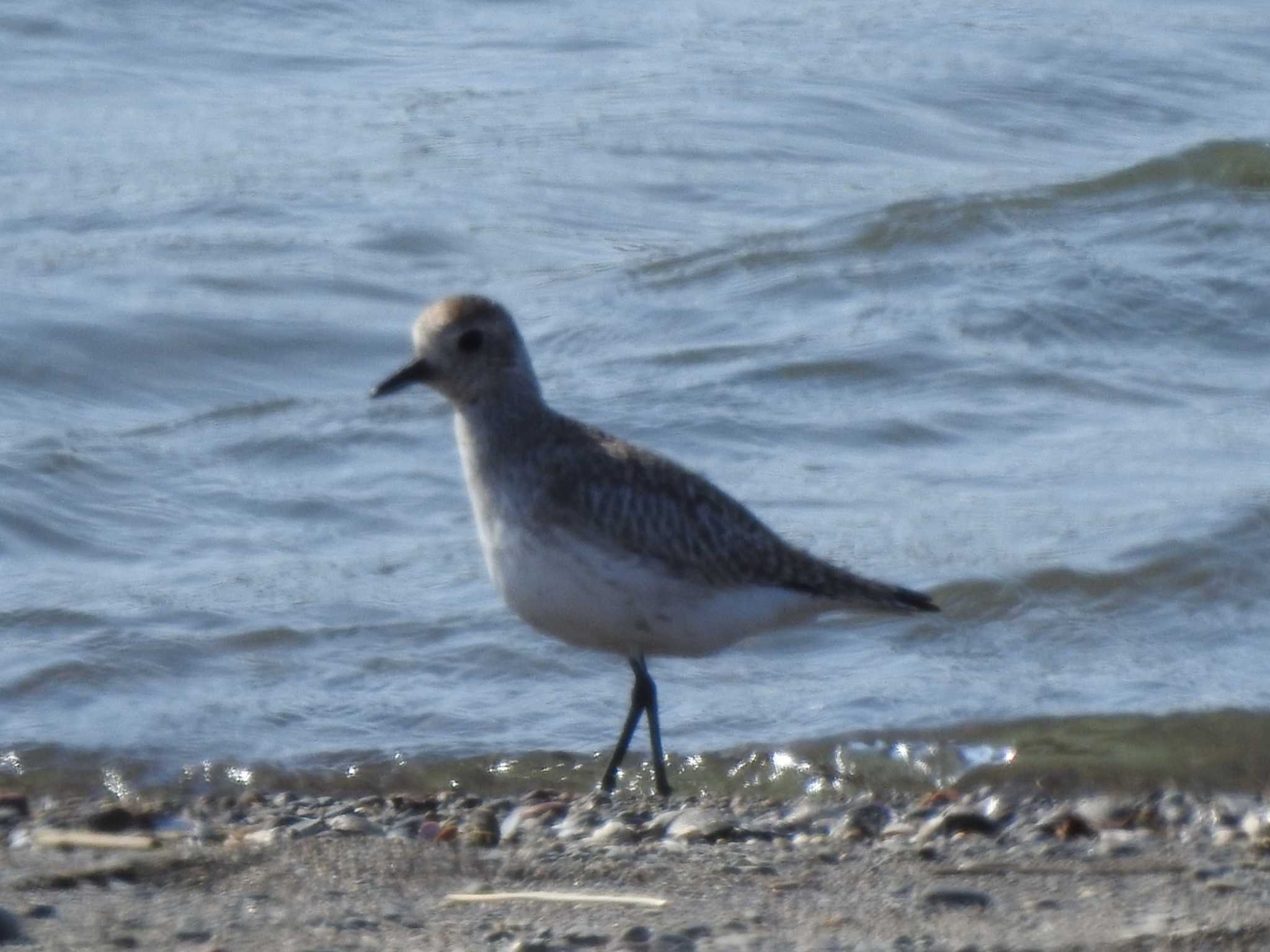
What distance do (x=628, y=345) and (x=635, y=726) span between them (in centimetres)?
498

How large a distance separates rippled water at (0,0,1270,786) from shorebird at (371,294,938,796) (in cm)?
64

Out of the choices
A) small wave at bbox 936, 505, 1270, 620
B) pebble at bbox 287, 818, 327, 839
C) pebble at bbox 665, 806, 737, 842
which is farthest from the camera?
small wave at bbox 936, 505, 1270, 620

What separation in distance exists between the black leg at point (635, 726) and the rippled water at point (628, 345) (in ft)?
1.30

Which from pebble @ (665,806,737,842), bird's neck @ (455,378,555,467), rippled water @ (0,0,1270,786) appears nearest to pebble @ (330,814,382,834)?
rippled water @ (0,0,1270,786)

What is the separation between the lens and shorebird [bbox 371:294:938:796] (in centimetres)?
624

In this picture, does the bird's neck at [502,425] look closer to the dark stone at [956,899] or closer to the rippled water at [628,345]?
the rippled water at [628,345]

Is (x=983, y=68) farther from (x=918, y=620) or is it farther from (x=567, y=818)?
(x=567, y=818)

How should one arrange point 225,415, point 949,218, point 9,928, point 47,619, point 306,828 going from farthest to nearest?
point 949,218 < point 225,415 < point 47,619 < point 306,828 < point 9,928

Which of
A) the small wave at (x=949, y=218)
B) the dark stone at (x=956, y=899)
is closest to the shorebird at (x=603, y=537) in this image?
the dark stone at (x=956, y=899)

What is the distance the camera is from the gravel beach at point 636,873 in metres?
4.75

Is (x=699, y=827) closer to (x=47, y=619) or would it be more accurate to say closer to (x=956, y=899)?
(x=956, y=899)

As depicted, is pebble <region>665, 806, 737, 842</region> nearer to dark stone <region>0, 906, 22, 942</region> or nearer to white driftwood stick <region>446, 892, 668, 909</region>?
white driftwood stick <region>446, 892, 668, 909</region>

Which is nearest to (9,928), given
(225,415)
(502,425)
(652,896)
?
(652,896)

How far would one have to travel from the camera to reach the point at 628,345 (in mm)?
11469
